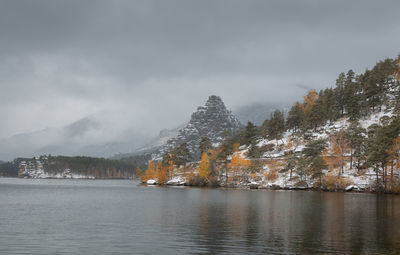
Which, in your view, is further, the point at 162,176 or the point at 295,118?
the point at 295,118

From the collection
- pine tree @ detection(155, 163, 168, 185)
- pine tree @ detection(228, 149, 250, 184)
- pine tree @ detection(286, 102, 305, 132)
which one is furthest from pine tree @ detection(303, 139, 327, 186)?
pine tree @ detection(155, 163, 168, 185)

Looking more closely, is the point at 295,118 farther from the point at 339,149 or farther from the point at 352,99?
the point at 339,149

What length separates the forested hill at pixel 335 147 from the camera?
117 m

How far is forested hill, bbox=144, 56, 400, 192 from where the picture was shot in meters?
117

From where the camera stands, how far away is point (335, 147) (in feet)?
492

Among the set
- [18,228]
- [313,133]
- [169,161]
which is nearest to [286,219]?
[18,228]

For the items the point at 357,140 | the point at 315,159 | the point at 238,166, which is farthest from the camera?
the point at 238,166

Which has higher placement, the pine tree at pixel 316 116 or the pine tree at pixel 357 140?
the pine tree at pixel 316 116

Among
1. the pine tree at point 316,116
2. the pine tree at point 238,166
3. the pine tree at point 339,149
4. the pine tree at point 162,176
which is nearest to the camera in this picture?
the pine tree at point 339,149

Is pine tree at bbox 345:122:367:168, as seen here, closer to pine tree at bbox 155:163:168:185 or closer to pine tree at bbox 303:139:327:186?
pine tree at bbox 303:139:327:186

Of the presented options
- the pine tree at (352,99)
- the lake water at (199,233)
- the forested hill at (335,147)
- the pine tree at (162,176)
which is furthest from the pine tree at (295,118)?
the lake water at (199,233)

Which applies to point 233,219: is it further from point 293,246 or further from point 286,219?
point 293,246

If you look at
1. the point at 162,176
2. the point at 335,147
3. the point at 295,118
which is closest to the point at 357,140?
the point at 335,147

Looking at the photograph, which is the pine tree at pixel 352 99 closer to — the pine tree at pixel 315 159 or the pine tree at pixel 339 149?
the pine tree at pixel 339 149
